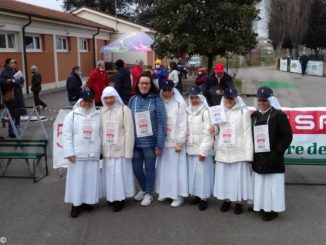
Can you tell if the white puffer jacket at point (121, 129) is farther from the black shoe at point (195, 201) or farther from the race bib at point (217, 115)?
the black shoe at point (195, 201)

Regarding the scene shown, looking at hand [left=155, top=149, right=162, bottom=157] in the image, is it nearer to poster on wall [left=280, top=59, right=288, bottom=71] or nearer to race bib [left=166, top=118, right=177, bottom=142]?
race bib [left=166, top=118, right=177, bottom=142]

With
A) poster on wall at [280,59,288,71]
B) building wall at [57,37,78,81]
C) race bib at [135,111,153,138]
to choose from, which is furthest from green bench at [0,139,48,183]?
poster on wall at [280,59,288,71]

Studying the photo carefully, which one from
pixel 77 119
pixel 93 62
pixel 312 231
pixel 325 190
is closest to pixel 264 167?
pixel 312 231

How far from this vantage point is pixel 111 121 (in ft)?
18.4

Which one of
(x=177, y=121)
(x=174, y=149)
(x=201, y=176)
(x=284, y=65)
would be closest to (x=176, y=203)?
(x=201, y=176)

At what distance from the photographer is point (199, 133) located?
5.74 meters

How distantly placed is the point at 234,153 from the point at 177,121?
2.85 feet

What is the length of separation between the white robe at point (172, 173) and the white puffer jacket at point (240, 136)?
2.27 feet

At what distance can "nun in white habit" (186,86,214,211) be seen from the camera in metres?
5.67

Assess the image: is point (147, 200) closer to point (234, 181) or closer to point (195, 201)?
point (195, 201)

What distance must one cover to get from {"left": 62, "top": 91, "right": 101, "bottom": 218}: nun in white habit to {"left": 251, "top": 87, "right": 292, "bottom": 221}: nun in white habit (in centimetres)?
207

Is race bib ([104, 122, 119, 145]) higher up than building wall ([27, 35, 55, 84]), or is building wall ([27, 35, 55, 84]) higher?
building wall ([27, 35, 55, 84])

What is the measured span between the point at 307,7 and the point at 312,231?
5296cm

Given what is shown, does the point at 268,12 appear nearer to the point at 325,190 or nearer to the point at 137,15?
the point at 137,15
